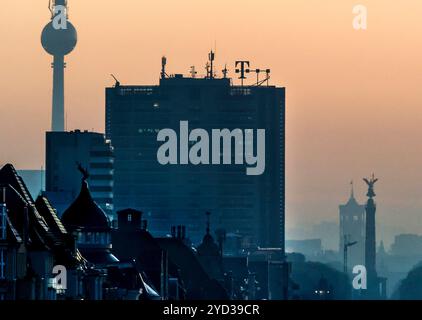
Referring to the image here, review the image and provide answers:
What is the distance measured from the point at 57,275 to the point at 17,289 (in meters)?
12.7

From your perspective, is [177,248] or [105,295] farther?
[177,248]

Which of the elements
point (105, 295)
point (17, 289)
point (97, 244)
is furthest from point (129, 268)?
point (17, 289)

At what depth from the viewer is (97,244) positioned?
104 meters

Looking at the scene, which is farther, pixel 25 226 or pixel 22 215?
pixel 25 226

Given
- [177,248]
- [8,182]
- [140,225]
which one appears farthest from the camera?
[177,248]

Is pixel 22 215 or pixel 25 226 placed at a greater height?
pixel 22 215

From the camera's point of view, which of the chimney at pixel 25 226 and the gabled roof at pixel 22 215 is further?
the chimney at pixel 25 226

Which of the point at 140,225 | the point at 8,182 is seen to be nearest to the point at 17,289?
the point at 8,182

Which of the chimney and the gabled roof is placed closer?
the gabled roof

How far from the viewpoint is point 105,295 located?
9006 centimetres
